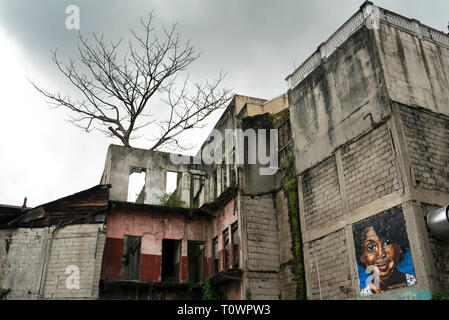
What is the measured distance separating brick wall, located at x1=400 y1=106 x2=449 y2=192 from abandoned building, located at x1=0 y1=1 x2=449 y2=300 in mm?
38

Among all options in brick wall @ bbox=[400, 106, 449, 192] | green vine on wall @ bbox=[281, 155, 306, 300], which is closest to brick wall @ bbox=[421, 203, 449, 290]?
brick wall @ bbox=[400, 106, 449, 192]

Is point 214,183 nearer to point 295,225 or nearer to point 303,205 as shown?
point 295,225

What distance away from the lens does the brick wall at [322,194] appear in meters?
13.4

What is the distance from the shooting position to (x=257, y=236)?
16125 mm

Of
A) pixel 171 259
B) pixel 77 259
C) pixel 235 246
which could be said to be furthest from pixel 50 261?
pixel 235 246

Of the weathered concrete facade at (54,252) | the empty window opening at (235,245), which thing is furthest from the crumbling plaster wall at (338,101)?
the weathered concrete facade at (54,252)

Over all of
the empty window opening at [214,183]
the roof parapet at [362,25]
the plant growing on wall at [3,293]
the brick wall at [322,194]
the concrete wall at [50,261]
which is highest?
the roof parapet at [362,25]

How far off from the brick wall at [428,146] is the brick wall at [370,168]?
0.59 metres

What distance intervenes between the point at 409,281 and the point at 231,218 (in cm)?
819

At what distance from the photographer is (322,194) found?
1400cm

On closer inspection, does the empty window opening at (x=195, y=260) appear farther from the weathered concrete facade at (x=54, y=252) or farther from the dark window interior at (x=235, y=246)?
the weathered concrete facade at (x=54, y=252)

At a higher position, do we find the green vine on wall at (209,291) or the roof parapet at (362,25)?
the roof parapet at (362,25)

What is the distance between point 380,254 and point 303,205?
13.2 feet

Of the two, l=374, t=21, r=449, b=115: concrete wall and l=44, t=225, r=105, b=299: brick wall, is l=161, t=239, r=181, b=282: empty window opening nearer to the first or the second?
l=44, t=225, r=105, b=299: brick wall
